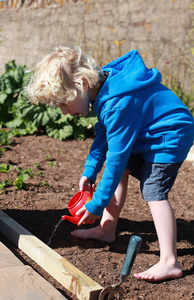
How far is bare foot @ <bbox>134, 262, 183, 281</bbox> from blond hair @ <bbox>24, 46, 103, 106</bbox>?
1.05 m

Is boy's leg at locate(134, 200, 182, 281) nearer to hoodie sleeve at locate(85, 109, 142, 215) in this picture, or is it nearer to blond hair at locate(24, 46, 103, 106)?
hoodie sleeve at locate(85, 109, 142, 215)

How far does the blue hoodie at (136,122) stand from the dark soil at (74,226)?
434mm

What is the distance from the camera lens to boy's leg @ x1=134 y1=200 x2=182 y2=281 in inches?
79.9

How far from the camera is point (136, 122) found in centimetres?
198

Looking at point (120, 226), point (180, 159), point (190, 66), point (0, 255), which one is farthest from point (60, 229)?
point (190, 66)

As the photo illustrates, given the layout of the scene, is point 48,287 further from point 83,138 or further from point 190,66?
point 190,66

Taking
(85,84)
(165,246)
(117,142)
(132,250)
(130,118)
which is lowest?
(165,246)

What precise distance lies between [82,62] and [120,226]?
1.35 metres

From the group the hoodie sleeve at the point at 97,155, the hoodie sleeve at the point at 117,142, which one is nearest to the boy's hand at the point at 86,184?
the hoodie sleeve at the point at 97,155

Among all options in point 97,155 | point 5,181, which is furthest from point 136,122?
point 5,181

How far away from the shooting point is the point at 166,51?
5.87m

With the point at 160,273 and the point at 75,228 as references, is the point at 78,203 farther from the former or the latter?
the point at 160,273

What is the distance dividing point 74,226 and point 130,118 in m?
1.16

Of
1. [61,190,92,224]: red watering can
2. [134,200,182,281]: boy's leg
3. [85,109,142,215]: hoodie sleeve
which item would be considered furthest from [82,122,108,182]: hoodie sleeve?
[134,200,182,281]: boy's leg
